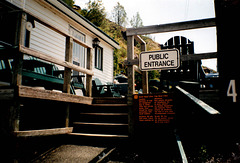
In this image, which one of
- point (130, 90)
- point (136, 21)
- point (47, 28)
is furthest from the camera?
point (136, 21)

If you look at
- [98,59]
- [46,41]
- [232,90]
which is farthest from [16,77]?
[98,59]

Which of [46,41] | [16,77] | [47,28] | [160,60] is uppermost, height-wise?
[47,28]

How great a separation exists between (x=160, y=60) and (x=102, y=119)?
234cm

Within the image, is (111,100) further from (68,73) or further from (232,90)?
(232,90)

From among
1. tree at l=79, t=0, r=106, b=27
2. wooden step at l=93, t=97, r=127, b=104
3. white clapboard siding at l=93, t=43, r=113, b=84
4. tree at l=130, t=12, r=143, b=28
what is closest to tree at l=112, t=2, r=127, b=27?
tree at l=130, t=12, r=143, b=28

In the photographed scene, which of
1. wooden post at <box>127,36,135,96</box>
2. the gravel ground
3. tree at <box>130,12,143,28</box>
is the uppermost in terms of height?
tree at <box>130,12,143,28</box>

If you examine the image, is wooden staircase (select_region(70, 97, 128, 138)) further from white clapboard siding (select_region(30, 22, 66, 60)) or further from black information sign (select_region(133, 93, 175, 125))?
white clapboard siding (select_region(30, 22, 66, 60))

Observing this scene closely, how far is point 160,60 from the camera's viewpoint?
3959mm

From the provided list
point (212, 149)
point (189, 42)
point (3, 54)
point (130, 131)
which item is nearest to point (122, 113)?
point (130, 131)

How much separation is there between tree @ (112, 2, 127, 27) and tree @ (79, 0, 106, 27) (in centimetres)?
3101

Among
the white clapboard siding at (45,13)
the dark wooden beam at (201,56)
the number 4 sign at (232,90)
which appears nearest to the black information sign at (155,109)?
the dark wooden beam at (201,56)

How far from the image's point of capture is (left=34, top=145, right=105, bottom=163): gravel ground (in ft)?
12.1

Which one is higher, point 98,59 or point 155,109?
point 98,59

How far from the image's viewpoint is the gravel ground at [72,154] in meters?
3.69
